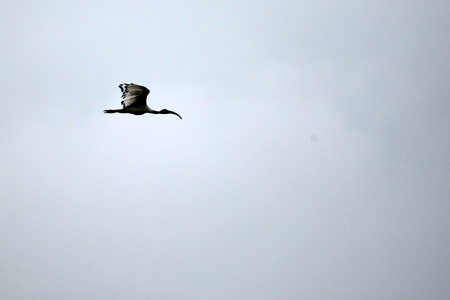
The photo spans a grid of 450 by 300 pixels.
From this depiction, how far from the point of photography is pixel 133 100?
51.8 m

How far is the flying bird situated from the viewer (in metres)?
51.0

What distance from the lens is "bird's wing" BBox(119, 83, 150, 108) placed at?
50.9 meters

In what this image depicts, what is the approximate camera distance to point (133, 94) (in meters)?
51.5

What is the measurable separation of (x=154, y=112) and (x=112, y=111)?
3.66 meters

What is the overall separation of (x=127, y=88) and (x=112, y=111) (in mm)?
2263

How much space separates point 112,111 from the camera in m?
51.9

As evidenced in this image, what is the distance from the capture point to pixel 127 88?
51000 millimetres

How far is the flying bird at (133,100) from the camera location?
2008 inches

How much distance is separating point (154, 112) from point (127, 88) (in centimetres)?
390

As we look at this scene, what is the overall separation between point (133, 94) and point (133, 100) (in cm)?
54

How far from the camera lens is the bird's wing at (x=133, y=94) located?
167ft
